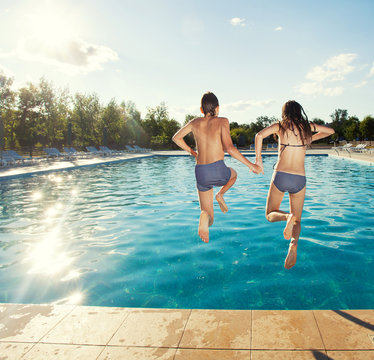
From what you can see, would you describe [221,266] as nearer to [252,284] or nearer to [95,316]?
[252,284]

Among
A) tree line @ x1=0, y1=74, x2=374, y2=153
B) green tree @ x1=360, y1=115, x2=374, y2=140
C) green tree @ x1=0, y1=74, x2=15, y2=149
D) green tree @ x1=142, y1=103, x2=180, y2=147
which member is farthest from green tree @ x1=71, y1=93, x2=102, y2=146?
→ green tree @ x1=360, y1=115, x2=374, y2=140

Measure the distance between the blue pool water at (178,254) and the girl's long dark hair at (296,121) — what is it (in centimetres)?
234

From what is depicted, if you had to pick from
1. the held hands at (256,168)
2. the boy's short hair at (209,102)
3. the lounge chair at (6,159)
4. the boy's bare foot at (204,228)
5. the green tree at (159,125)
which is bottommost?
the boy's bare foot at (204,228)

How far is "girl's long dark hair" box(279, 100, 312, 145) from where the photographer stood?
3.60m

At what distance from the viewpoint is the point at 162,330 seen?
2.89 meters

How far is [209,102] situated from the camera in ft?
11.9

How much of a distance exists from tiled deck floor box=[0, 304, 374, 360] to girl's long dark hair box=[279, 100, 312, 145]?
1900 millimetres

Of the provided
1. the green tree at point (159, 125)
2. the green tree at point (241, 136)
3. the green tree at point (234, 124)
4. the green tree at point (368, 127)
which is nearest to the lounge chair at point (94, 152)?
the green tree at point (159, 125)

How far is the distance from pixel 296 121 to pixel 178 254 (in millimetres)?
3705

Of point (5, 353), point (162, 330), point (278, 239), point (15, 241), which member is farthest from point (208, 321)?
point (15, 241)

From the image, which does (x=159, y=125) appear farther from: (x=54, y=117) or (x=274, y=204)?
(x=274, y=204)

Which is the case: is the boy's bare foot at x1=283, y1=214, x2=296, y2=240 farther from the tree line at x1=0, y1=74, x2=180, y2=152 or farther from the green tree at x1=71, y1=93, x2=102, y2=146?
the green tree at x1=71, y1=93, x2=102, y2=146

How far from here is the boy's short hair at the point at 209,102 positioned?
3619 mm

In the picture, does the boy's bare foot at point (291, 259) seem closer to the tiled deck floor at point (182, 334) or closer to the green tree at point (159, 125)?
the tiled deck floor at point (182, 334)
